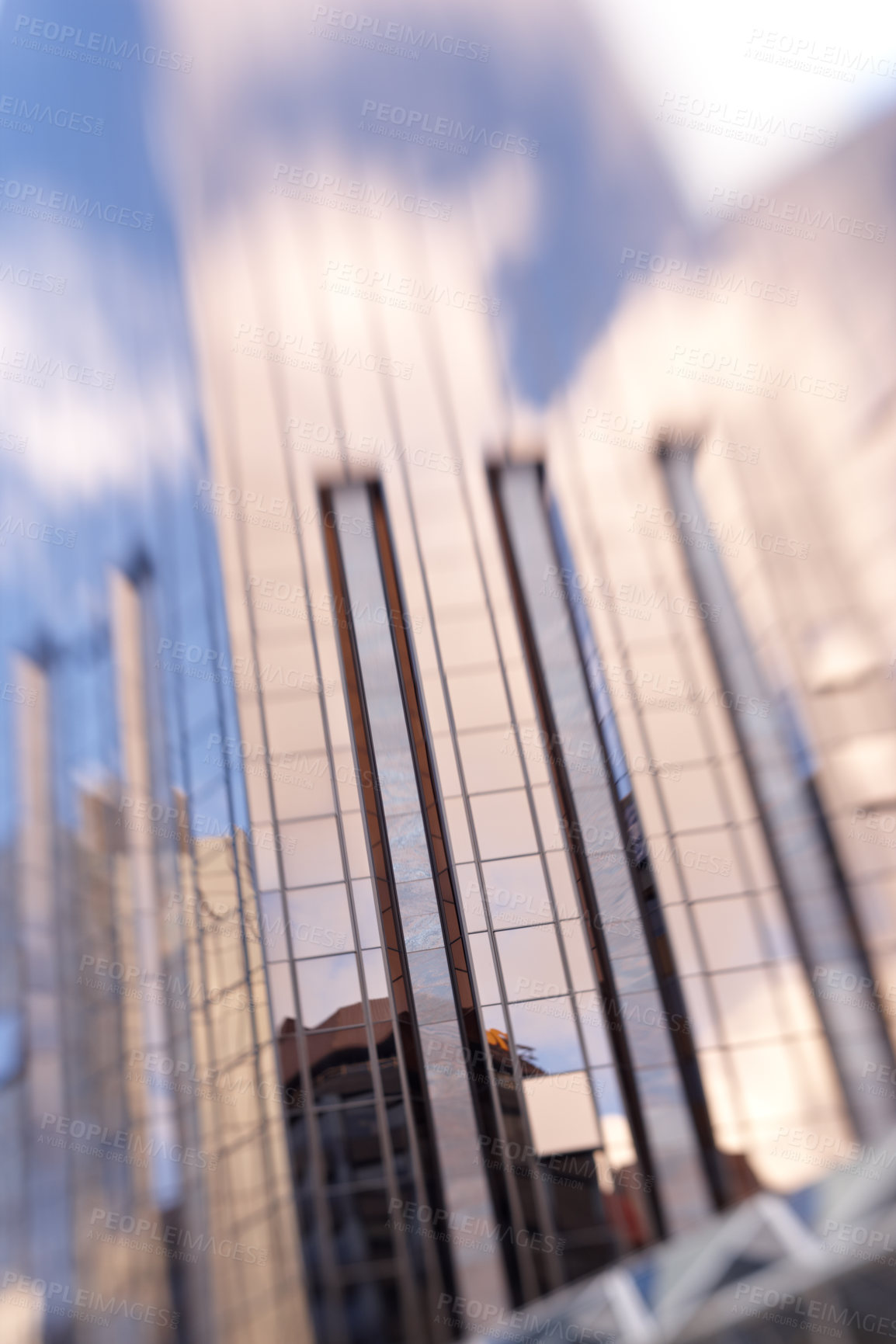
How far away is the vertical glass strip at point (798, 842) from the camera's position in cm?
1123

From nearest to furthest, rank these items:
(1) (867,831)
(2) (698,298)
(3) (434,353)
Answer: (1) (867,831), (2) (698,298), (3) (434,353)

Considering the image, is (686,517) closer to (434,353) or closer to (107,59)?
(434,353)

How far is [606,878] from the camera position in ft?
47.8

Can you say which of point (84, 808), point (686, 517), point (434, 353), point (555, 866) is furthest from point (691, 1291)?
point (434, 353)

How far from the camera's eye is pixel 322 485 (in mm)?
17062

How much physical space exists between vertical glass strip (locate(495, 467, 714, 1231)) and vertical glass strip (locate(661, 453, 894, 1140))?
2.39 meters

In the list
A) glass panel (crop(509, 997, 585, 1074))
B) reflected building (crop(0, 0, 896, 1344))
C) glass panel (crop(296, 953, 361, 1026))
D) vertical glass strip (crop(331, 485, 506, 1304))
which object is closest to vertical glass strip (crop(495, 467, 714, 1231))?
reflected building (crop(0, 0, 896, 1344))

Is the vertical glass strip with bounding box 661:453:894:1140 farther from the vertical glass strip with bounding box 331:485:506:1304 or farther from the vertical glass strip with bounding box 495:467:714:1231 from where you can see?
the vertical glass strip with bounding box 331:485:506:1304

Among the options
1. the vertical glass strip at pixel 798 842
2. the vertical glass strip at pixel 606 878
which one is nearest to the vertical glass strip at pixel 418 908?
the vertical glass strip at pixel 606 878

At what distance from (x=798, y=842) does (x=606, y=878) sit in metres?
3.39

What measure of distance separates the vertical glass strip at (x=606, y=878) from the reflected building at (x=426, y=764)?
0.06m

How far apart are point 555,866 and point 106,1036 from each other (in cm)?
835

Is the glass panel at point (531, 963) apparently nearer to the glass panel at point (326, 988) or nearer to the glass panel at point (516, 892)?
the glass panel at point (516, 892)

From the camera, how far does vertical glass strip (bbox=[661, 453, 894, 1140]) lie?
11234 mm
